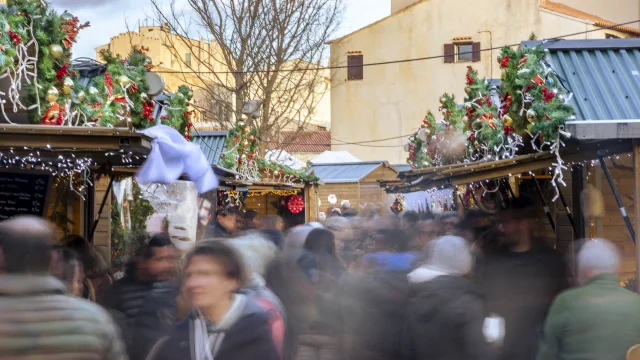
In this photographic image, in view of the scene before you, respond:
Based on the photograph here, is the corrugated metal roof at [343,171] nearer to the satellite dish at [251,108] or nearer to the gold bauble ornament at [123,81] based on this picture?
the satellite dish at [251,108]

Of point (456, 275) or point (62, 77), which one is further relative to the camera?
point (62, 77)

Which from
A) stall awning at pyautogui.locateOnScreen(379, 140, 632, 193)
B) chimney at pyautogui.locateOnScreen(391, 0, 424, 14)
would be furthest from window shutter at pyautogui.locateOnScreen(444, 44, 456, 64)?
stall awning at pyautogui.locateOnScreen(379, 140, 632, 193)

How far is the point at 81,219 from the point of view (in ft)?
41.5

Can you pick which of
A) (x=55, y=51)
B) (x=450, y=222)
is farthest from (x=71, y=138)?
(x=450, y=222)

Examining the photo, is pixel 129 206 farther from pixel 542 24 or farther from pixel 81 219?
pixel 542 24

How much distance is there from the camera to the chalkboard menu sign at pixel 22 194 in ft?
34.3

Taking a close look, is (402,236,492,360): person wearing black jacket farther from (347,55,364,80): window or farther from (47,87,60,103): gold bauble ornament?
(347,55,364,80): window

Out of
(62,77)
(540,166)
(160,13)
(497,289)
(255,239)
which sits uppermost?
(160,13)

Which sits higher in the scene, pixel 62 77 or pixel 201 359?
pixel 62 77

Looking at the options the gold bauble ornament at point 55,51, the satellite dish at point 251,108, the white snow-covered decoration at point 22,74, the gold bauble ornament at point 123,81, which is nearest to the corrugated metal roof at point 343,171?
the satellite dish at point 251,108

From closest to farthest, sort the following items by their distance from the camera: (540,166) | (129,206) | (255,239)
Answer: (255,239) < (540,166) < (129,206)

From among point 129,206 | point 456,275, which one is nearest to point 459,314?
point 456,275

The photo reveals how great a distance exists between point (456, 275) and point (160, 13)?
21.8m

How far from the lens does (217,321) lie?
160 inches
